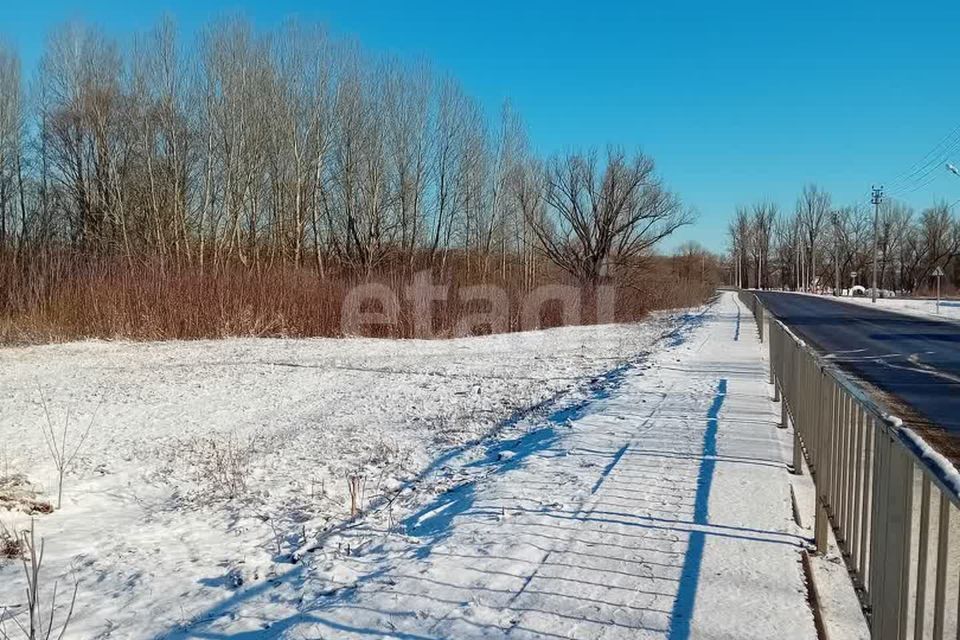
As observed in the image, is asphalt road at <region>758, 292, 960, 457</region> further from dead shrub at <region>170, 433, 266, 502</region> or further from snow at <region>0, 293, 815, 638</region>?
dead shrub at <region>170, 433, 266, 502</region>

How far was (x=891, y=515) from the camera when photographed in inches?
74.5

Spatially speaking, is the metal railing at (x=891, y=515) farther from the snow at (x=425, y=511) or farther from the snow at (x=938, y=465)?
the snow at (x=425, y=511)

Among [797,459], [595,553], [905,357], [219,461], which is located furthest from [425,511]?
[905,357]

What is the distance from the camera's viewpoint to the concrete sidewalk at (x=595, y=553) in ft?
9.27

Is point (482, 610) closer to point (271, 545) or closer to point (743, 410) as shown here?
point (271, 545)

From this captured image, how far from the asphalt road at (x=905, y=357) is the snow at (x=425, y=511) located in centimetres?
203

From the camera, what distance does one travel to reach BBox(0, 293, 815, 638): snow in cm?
301

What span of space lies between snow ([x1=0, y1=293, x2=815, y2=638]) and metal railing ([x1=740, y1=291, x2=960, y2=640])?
0.51 metres

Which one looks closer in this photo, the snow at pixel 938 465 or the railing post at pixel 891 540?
the snow at pixel 938 465

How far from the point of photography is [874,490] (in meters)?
2.16

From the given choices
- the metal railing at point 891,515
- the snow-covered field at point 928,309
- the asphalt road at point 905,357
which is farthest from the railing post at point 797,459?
the snow-covered field at point 928,309

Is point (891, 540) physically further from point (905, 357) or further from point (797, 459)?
point (905, 357)

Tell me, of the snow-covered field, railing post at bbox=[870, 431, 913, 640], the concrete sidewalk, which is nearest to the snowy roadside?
the concrete sidewalk

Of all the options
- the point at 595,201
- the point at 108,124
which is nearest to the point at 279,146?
the point at 108,124
